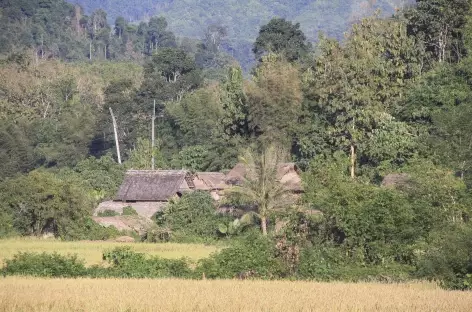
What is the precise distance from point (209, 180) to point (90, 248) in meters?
12.7

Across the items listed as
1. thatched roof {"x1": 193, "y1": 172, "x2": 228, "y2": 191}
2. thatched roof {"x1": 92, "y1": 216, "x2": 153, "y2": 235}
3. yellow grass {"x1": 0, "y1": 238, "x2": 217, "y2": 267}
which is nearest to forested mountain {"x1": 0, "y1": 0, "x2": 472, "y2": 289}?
thatched roof {"x1": 92, "y1": 216, "x2": 153, "y2": 235}

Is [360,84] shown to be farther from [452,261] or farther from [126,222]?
[452,261]

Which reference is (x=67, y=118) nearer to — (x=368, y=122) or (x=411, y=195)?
(x=368, y=122)

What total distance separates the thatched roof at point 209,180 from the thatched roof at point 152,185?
1.20m

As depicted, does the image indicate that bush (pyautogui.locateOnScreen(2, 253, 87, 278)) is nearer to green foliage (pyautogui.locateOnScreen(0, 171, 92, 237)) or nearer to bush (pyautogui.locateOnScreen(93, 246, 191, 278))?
bush (pyautogui.locateOnScreen(93, 246, 191, 278))


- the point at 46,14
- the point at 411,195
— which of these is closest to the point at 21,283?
the point at 411,195

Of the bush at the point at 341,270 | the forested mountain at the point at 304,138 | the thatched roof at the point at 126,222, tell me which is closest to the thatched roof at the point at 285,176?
the forested mountain at the point at 304,138

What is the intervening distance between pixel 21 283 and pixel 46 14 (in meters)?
85.9

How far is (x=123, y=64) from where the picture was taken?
77875 millimetres

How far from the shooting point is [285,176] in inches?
1421

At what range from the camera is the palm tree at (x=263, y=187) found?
103 ft

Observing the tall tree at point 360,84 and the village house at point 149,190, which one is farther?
the tall tree at point 360,84

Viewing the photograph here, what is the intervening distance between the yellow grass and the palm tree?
99.2 inches

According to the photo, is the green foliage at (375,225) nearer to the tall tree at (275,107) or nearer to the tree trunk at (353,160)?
the tree trunk at (353,160)
